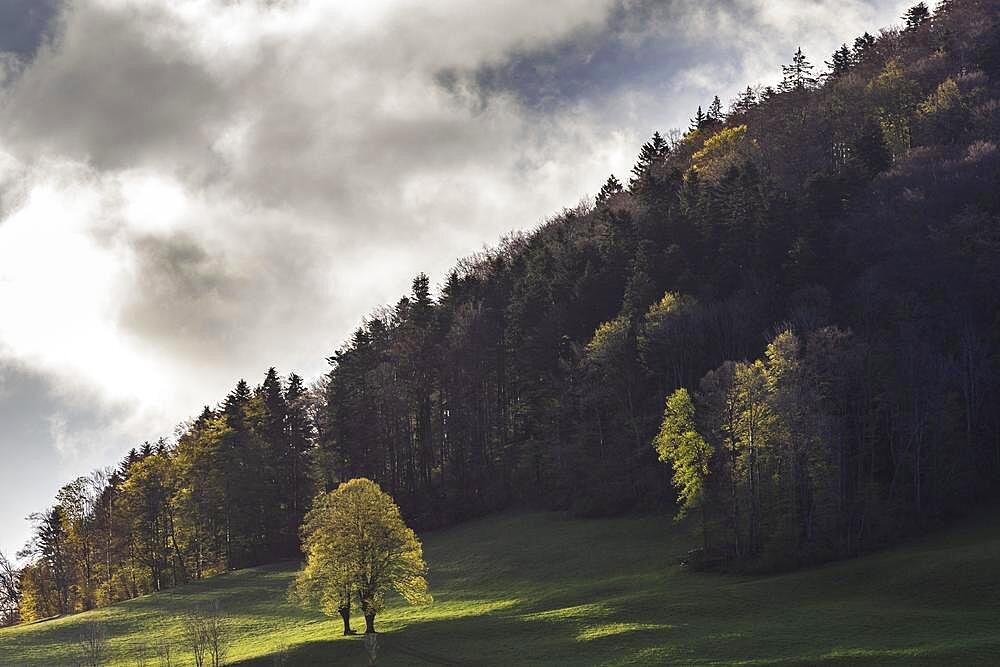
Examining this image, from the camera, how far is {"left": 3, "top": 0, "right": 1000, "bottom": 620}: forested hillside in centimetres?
7056

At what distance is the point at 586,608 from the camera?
2394 inches

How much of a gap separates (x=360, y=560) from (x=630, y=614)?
21.1 meters

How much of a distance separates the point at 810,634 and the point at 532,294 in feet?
278

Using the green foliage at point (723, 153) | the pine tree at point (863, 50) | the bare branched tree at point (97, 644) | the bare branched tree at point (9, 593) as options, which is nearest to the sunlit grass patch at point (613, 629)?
the bare branched tree at point (97, 644)

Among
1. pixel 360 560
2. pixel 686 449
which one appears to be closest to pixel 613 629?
pixel 360 560

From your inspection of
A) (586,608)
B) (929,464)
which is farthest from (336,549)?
(929,464)

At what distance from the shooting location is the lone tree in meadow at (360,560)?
209 feet

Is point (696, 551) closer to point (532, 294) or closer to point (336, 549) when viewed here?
point (336, 549)

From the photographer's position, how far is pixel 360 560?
64312mm

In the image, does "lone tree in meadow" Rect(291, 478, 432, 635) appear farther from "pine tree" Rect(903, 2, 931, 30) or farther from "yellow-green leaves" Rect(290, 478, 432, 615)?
"pine tree" Rect(903, 2, 931, 30)

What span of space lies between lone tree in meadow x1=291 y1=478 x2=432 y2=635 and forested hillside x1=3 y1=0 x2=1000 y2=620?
82.7 ft

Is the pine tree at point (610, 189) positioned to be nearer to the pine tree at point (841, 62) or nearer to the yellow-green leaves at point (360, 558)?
the pine tree at point (841, 62)

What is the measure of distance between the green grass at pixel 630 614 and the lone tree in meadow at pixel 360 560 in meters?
2.88

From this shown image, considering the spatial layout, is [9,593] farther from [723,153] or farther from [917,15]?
[917,15]
